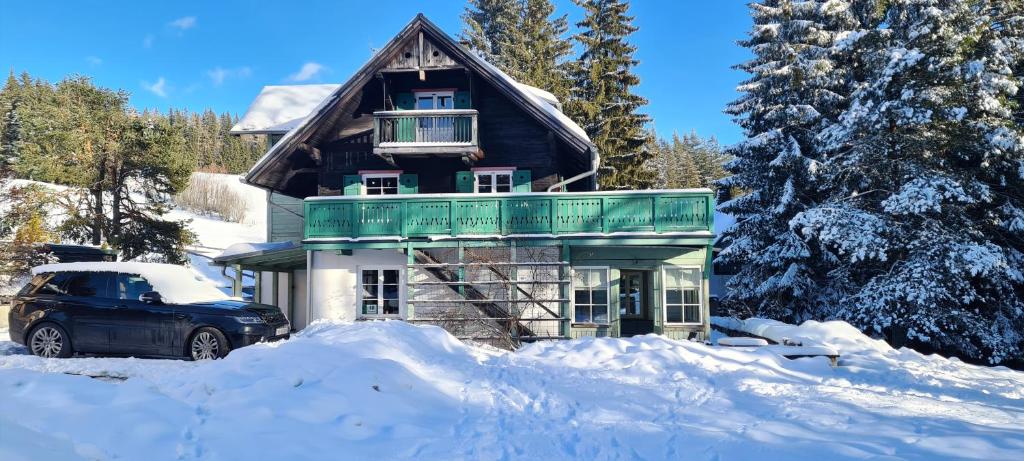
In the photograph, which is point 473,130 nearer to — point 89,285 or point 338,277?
point 338,277

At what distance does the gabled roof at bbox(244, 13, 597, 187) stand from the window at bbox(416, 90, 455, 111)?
60.9 inches

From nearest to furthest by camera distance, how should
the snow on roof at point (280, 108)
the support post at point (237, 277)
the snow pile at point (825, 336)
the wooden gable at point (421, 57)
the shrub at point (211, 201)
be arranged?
the snow pile at point (825, 336) < the support post at point (237, 277) < the wooden gable at point (421, 57) < the snow on roof at point (280, 108) < the shrub at point (211, 201)

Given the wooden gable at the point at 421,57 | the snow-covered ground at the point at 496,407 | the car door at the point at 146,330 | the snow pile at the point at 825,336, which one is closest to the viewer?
the snow-covered ground at the point at 496,407

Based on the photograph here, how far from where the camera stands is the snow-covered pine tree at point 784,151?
19094 millimetres

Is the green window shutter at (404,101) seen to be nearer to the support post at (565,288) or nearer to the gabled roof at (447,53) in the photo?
the gabled roof at (447,53)

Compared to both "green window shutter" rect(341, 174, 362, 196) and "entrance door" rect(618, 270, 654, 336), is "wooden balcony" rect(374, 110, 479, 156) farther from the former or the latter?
"entrance door" rect(618, 270, 654, 336)

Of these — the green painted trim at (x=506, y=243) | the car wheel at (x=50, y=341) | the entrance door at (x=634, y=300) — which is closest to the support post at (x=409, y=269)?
the green painted trim at (x=506, y=243)

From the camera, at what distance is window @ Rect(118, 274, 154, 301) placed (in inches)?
397


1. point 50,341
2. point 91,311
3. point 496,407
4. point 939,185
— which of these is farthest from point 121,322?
point 939,185

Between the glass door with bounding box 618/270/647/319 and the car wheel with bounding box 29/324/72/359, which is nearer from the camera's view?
the car wheel with bounding box 29/324/72/359

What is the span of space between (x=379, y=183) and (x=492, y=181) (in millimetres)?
3702

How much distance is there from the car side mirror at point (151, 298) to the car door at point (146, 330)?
5cm

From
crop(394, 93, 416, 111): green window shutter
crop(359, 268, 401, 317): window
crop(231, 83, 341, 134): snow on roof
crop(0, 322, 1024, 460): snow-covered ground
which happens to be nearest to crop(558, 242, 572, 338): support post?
crop(0, 322, 1024, 460): snow-covered ground

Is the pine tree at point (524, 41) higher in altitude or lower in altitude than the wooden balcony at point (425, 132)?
higher
